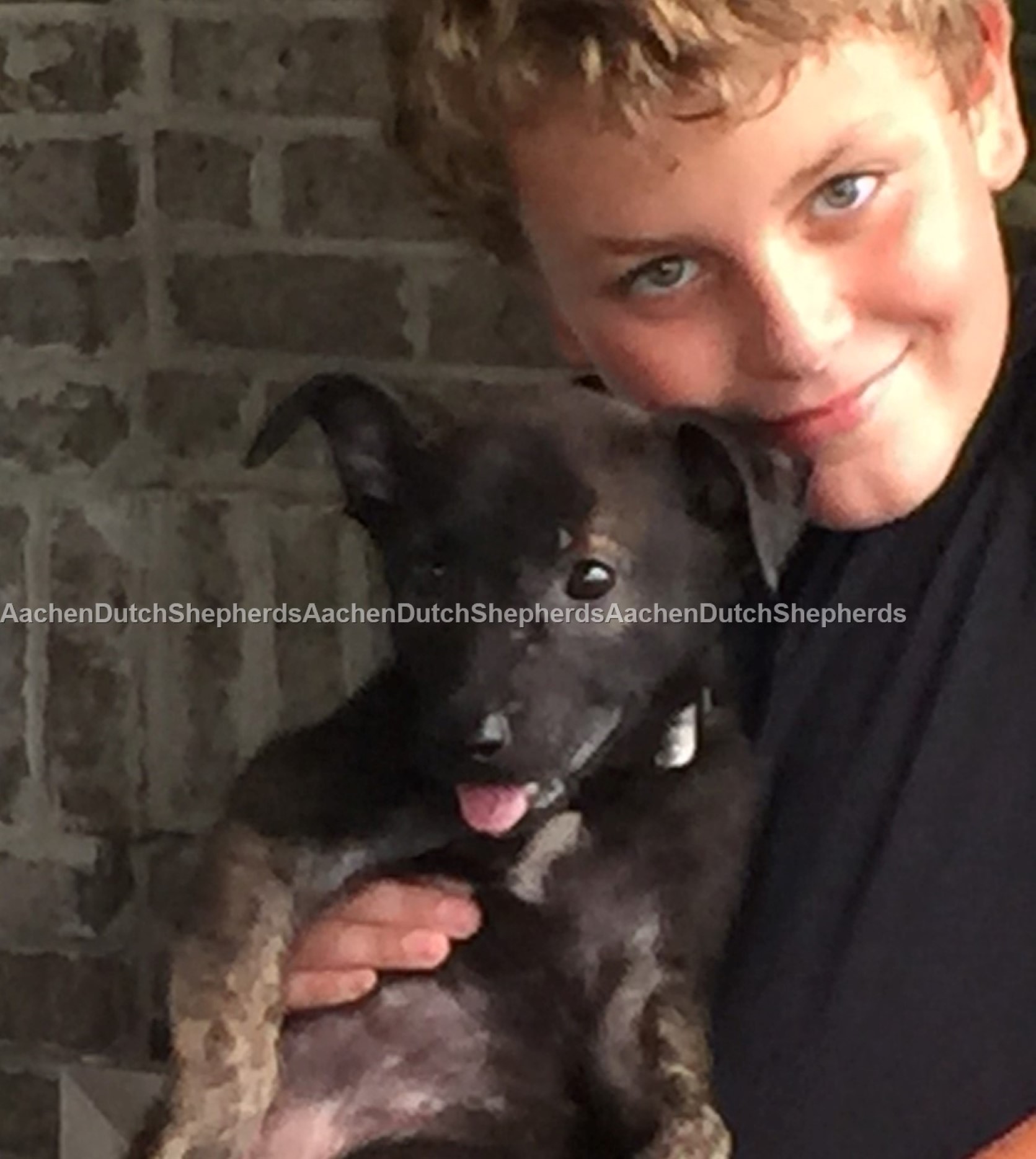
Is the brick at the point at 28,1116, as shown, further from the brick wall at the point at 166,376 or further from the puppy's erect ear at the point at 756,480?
the puppy's erect ear at the point at 756,480

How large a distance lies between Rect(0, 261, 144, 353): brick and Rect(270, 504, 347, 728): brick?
31 cm

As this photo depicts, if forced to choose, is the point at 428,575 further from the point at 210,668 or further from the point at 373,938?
the point at 210,668

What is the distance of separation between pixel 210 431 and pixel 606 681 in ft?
3.86

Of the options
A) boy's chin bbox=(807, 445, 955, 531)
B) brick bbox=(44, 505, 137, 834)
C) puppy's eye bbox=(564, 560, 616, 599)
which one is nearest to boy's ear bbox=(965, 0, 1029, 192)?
boy's chin bbox=(807, 445, 955, 531)

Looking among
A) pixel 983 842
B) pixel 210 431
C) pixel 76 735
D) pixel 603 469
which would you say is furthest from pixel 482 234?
pixel 76 735

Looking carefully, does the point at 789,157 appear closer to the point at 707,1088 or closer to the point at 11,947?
the point at 707,1088

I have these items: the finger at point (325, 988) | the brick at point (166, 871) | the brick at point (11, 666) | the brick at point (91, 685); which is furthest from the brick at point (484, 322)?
the finger at point (325, 988)

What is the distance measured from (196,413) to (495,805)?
3.95ft

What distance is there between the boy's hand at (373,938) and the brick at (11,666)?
1234mm

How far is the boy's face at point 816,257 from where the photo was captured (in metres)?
1.28

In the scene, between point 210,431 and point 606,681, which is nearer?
point 606,681

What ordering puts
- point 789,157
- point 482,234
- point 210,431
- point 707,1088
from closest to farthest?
point 789,157 < point 707,1088 < point 482,234 < point 210,431

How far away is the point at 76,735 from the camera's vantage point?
100 inches

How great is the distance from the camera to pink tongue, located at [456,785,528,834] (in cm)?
133
